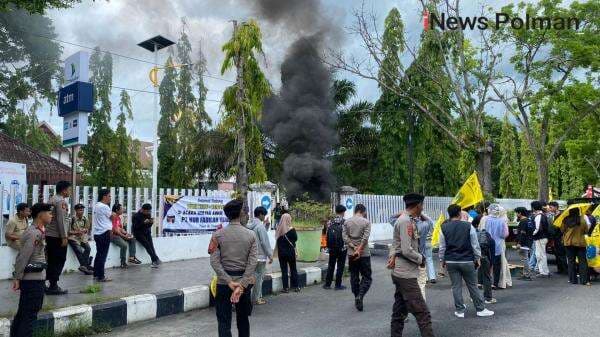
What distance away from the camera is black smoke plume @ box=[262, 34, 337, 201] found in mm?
25047

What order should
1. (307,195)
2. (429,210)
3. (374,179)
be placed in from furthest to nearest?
(374,179), (307,195), (429,210)

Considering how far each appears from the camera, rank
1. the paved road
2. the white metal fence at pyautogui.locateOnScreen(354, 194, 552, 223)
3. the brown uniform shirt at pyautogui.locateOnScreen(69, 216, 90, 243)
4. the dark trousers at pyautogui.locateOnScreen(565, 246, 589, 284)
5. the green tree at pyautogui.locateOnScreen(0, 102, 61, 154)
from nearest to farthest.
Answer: the paved road
the brown uniform shirt at pyautogui.locateOnScreen(69, 216, 90, 243)
the dark trousers at pyautogui.locateOnScreen(565, 246, 589, 284)
the white metal fence at pyautogui.locateOnScreen(354, 194, 552, 223)
the green tree at pyautogui.locateOnScreen(0, 102, 61, 154)

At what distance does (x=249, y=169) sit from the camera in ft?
45.0

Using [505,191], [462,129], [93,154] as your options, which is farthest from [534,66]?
[505,191]

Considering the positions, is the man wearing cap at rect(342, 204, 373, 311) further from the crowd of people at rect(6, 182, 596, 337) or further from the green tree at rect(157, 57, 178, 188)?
the green tree at rect(157, 57, 178, 188)

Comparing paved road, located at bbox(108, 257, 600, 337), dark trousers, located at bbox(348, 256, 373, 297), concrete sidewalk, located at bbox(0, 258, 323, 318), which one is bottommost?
paved road, located at bbox(108, 257, 600, 337)

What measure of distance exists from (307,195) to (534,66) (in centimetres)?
1148

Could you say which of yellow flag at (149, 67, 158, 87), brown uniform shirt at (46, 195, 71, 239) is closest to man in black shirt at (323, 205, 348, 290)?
brown uniform shirt at (46, 195, 71, 239)

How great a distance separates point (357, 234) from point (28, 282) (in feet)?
15.5

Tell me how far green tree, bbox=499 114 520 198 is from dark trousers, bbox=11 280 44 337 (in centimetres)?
4522

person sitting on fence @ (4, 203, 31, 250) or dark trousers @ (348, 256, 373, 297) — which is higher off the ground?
person sitting on fence @ (4, 203, 31, 250)

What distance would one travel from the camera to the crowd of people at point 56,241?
5016mm

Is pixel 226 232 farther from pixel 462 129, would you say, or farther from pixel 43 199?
pixel 462 129

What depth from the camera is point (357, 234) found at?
8.04m
